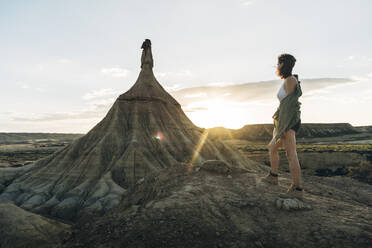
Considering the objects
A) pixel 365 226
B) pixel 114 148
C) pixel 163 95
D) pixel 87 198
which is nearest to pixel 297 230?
pixel 365 226

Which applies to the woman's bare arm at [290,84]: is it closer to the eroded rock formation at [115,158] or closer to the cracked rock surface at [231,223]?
the cracked rock surface at [231,223]

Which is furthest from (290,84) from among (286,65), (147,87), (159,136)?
(147,87)

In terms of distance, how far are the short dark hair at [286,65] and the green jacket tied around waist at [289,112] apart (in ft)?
1.08

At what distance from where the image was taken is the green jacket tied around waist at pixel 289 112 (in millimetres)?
4680

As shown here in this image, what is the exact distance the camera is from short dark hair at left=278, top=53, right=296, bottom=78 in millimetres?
4883

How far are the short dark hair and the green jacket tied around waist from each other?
329 millimetres

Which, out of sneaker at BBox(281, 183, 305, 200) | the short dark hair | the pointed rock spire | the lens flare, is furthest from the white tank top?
the pointed rock spire

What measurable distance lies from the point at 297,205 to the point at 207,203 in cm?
154

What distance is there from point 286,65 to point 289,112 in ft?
3.40

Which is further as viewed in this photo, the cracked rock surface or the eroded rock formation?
the eroded rock formation

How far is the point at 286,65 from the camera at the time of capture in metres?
4.89

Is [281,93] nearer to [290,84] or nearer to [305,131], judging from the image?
[290,84]

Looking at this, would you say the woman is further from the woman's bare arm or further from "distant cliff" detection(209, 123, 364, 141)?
"distant cliff" detection(209, 123, 364, 141)

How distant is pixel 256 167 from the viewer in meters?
35.7
